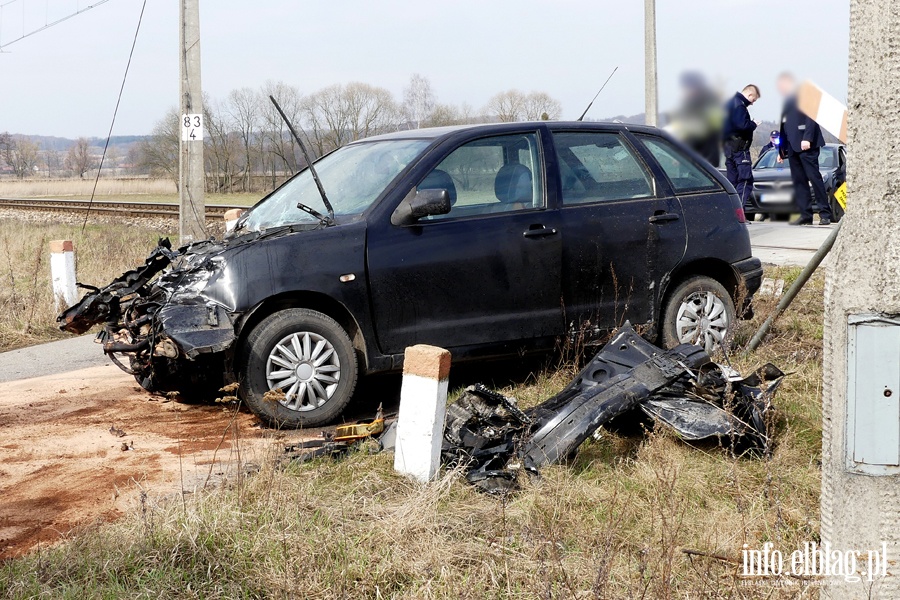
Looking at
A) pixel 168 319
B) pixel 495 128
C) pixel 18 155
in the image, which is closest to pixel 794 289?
pixel 495 128

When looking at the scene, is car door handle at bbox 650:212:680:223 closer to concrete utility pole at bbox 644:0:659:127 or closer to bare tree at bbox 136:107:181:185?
concrete utility pole at bbox 644:0:659:127

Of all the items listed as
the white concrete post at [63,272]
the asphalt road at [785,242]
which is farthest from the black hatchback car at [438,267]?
the asphalt road at [785,242]

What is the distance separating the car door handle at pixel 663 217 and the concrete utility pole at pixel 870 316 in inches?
151

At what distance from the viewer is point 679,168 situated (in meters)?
7.17

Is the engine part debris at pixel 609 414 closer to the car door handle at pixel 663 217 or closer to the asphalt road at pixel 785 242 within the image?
the car door handle at pixel 663 217

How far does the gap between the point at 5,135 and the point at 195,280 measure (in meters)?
96.1

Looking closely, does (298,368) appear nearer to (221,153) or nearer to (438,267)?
(438,267)

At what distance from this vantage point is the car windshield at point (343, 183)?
628 cm

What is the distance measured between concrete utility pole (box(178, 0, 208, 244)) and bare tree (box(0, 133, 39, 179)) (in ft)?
276

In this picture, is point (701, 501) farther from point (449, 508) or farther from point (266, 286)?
point (266, 286)

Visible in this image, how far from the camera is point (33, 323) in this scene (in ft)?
31.8

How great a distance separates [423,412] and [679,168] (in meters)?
3.47

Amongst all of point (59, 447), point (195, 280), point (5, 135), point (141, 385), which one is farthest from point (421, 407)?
point (5, 135)

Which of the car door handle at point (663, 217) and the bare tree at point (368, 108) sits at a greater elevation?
the bare tree at point (368, 108)
